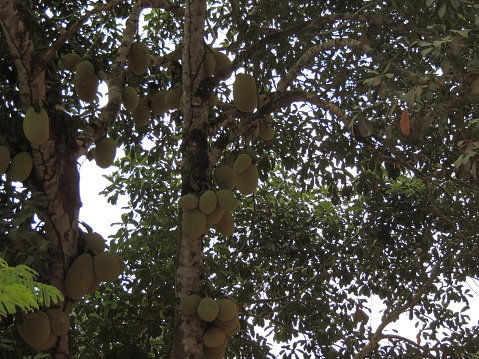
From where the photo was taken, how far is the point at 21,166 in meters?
2.50

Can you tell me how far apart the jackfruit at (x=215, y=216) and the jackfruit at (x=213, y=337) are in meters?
0.45

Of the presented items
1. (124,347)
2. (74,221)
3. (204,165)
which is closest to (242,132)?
(204,165)

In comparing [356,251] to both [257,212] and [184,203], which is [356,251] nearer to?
[257,212]

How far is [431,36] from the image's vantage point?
2.98m

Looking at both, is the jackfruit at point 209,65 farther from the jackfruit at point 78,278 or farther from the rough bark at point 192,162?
the jackfruit at point 78,278

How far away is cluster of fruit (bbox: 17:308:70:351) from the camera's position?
2.34 metres

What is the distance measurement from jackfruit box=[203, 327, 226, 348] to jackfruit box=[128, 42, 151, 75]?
1.34 metres

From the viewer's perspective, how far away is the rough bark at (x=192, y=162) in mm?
2492

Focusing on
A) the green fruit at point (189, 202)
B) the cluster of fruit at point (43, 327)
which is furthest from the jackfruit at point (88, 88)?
the cluster of fruit at point (43, 327)

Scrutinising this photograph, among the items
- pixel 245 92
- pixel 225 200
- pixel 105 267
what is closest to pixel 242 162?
pixel 225 200

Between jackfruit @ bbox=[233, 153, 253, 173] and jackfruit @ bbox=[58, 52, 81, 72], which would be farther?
jackfruit @ bbox=[58, 52, 81, 72]

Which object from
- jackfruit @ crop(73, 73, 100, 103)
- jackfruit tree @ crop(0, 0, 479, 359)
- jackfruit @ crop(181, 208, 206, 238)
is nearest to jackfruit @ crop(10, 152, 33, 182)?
jackfruit tree @ crop(0, 0, 479, 359)

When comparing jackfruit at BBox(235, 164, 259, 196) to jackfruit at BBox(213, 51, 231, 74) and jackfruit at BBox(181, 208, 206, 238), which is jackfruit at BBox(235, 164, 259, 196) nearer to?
jackfruit at BBox(181, 208, 206, 238)

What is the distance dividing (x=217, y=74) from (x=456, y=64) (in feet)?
3.46
